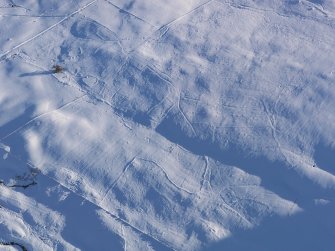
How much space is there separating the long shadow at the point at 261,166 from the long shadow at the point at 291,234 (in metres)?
0.10

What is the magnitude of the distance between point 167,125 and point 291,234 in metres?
1.10

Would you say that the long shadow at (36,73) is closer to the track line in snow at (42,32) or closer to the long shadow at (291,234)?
the track line in snow at (42,32)

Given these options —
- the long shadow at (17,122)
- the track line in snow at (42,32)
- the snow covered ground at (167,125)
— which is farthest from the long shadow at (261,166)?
the track line in snow at (42,32)

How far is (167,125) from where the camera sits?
3.47 meters

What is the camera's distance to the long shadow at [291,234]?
10.5 feet

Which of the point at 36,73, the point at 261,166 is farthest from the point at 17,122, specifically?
the point at 261,166

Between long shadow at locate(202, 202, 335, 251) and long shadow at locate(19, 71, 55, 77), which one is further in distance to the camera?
long shadow at locate(19, 71, 55, 77)

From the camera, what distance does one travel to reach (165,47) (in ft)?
12.0

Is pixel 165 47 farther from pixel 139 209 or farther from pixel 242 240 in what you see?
pixel 242 240

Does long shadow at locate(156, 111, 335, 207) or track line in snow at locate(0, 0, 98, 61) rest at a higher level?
track line in snow at locate(0, 0, 98, 61)

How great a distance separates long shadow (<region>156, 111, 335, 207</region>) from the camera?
3.30 metres

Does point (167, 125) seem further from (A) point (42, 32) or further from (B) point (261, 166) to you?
(A) point (42, 32)

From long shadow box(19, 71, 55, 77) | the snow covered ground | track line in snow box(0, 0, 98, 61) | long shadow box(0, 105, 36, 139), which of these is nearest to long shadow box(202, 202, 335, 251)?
the snow covered ground

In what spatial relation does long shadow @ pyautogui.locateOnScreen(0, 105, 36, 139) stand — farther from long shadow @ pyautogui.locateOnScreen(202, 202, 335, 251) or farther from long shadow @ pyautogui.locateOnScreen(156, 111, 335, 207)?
long shadow @ pyautogui.locateOnScreen(202, 202, 335, 251)
